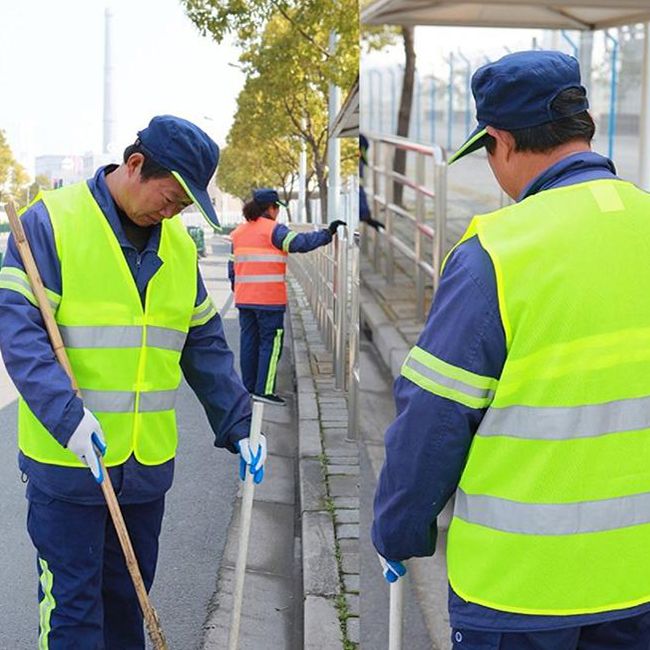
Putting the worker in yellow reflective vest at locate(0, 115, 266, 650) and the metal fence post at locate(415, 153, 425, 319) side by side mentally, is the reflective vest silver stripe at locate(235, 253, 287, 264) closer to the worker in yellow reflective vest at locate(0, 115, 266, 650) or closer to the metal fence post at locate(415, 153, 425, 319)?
the worker in yellow reflective vest at locate(0, 115, 266, 650)

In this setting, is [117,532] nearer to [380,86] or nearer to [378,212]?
[378,212]

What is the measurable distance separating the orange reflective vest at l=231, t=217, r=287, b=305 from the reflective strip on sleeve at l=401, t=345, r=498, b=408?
160cm

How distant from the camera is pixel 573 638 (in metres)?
1.53

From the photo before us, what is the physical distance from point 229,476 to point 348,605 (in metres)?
0.57

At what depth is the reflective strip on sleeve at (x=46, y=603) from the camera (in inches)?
87.3

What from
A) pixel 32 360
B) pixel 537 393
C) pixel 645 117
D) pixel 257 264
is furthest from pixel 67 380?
pixel 645 117

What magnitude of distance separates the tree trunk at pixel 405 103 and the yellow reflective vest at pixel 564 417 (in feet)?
2.31

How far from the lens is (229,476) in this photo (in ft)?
10.0

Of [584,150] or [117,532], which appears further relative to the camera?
[117,532]

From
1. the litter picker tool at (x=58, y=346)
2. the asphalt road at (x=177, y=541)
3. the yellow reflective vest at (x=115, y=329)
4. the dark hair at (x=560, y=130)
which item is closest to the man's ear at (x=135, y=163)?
the yellow reflective vest at (x=115, y=329)

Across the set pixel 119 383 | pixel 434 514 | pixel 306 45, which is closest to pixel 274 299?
pixel 306 45

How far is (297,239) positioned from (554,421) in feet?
6.62

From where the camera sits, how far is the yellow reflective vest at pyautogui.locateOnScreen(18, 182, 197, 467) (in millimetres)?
2137

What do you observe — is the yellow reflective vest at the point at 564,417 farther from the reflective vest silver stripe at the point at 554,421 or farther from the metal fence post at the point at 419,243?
the metal fence post at the point at 419,243
